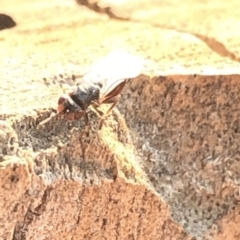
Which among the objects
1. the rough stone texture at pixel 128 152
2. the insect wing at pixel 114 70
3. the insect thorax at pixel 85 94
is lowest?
the rough stone texture at pixel 128 152

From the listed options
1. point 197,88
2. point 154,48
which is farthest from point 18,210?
point 154,48

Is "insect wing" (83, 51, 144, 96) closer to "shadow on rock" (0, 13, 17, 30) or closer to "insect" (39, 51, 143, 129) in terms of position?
"insect" (39, 51, 143, 129)

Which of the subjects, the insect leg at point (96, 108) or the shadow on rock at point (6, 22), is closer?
the insect leg at point (96, 108)

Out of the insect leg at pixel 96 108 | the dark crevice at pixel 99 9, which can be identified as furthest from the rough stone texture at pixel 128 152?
the dark crevice at pixel 99 9

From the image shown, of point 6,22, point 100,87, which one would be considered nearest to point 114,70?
point 100,87

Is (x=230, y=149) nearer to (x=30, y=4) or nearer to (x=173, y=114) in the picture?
(x=173, y=114)

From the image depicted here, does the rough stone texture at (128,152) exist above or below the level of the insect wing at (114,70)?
below

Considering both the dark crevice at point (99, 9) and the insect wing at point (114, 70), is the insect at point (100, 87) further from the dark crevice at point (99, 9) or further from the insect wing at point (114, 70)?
the dark crevice at point (99, 9)
